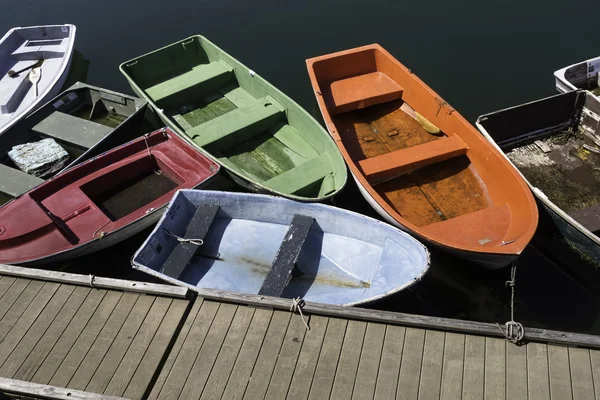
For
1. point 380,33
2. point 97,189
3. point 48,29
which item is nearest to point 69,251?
point 97,189

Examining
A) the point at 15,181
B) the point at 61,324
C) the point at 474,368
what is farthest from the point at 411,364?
the point at 15,181

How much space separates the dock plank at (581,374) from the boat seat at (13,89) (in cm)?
1275

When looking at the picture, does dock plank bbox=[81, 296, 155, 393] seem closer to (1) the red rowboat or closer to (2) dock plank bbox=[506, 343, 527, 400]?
(1) the red rowboat

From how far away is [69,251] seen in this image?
8367 millimetres

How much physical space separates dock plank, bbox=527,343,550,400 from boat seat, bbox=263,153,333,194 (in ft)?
14.4

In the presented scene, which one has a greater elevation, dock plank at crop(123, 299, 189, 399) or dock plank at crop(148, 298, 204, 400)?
dock plank at crop(123, 299, 189, 399)

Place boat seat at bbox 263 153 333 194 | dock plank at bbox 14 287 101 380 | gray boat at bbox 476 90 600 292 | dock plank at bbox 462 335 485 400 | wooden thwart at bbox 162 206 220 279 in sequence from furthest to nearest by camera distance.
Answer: boat seat at bbox 263 153 333 194, gray boat at bbox 476 90 600 292, wooden thwart at bbox 162 206 220 279, dock plank at bbox 14 287 101 380, dock plank at bbox 462 335 485 400

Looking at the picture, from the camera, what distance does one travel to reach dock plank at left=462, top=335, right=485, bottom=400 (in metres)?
5.65

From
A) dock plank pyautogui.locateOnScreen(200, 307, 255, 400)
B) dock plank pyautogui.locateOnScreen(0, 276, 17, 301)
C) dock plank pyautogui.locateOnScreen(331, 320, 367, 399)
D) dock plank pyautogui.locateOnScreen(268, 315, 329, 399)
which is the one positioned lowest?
dock plank pyautogui.locateOnScreen(331, 320, 367, 399)

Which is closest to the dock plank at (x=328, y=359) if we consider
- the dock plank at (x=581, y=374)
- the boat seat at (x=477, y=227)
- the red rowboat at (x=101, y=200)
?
the boat seat at (x=477, y=227)

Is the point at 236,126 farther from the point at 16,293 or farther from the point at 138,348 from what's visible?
the point at 138,348

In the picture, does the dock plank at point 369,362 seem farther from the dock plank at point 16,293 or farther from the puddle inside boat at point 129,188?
the puddle inside boat at point 129,188

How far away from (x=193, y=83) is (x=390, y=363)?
8.11 metres

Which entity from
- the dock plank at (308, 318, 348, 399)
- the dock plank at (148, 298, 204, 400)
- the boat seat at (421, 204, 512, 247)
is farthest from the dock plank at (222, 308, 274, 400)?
the boat seat at (421, 204, 512, 247)
